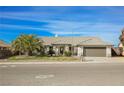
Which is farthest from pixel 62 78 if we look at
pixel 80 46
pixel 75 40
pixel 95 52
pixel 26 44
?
pixel 75 40

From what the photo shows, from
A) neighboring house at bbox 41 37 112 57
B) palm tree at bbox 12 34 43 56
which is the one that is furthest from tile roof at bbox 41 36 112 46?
palm tree at bbox 12 34 43 56

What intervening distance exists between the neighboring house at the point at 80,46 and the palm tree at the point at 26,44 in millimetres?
7482

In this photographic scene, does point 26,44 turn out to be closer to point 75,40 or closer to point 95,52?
point 95,52

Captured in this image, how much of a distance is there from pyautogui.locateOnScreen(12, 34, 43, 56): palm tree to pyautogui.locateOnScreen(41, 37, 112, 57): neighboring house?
7.48 m

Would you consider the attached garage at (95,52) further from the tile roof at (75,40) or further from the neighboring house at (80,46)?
the tile roof at (75,40)

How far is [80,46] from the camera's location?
38062 millimetres

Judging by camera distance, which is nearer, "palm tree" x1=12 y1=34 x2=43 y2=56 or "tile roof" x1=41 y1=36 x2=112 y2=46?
"palm tree" x1=12 y1=34 x2=43 y2=56

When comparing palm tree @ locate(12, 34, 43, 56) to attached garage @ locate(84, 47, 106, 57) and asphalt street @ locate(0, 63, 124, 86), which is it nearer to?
attached garage @ locate(84, 47, 106, 57)

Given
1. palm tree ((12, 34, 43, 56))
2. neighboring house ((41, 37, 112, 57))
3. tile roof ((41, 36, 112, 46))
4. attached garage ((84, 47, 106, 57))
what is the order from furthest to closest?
1. tile roof ((41, 36, 112, 46))
2. neighboring house ((41, 37, 112, 57))
3. attached garage ((84, 47, 106, 57))
4. palm tree ((12, 34, 43, 56))

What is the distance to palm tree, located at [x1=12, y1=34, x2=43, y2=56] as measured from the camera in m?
32.5

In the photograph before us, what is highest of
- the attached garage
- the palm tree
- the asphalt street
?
the palm tree

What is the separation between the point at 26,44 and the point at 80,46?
9.24 meters
